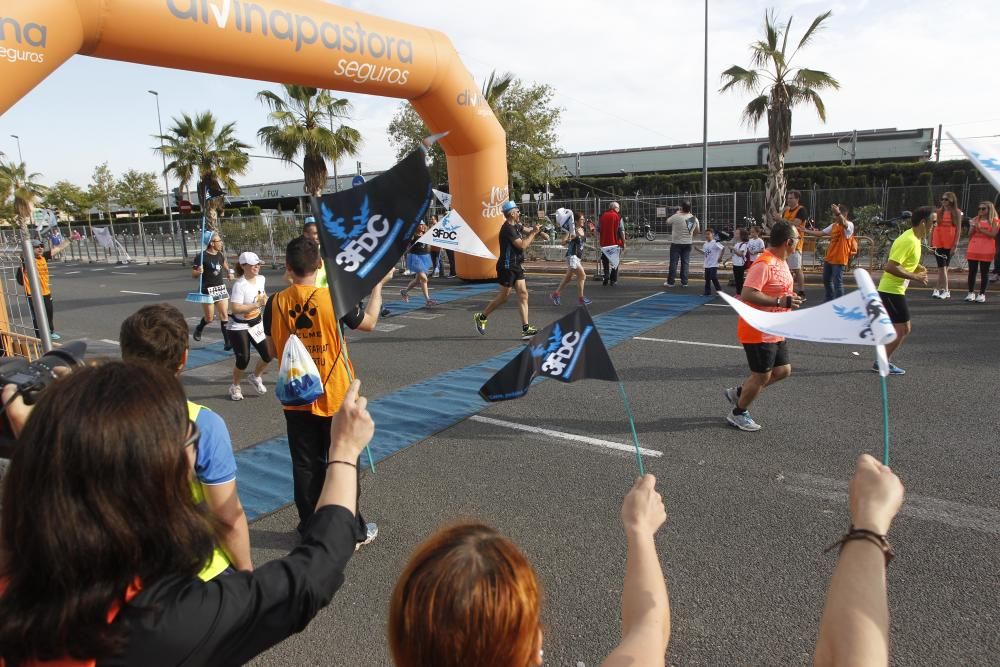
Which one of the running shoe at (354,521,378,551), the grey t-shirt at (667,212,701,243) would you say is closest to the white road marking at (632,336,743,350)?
the grey t-shirt at (667,212,701,243)

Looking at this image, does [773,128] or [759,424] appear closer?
[759,424]

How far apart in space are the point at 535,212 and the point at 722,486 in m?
18.8

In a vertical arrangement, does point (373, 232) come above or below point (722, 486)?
above

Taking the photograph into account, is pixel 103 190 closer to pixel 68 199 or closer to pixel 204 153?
pixel 68 199

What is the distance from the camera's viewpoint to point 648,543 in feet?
4.99

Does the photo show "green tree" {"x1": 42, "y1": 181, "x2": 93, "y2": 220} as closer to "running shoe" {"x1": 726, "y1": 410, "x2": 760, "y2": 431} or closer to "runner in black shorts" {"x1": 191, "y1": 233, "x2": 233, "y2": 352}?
"runner in black shorts" {"x1": 191, "y1": 233, "x2": 233, "y2": 352}

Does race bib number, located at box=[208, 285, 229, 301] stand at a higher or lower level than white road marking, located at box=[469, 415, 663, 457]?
higher

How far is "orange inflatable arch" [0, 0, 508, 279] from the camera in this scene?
5.81 m

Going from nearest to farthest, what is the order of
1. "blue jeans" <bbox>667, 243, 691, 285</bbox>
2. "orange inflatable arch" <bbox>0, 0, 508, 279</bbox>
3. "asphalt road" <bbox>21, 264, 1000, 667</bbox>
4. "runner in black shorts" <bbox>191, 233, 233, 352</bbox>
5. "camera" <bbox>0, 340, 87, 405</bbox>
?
"camera" <bbox>0, 340, 87, 405</bbox> < "asphalt road" <bbox>21, 264, 1000, 667</bbox> < "orange inflatable arch" <bbox>0, 0, 508, 279</bbox> < "runner in black shorts" <bbox>191, 233, 233, 352</bbox> < "blue jeans" <bbox>667, 243, 691, 285</bbox>

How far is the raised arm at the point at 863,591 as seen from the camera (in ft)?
3.98

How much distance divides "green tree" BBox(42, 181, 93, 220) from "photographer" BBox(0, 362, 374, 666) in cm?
5237

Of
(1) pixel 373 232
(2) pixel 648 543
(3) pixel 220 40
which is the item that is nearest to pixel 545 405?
(1) pixel 373 232

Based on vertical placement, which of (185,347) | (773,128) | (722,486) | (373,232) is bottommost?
(722,486)

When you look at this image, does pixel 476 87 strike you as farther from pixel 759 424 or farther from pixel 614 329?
pixel 759 424
